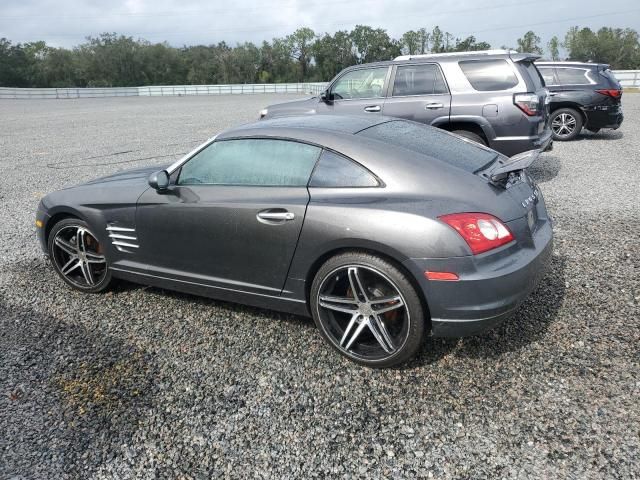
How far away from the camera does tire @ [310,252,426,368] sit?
293 cm

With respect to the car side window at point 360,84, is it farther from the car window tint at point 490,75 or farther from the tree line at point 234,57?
the tree line at point 234,57

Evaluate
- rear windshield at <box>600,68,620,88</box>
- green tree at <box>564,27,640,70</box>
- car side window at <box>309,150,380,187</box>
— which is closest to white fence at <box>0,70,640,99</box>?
rear windshield at <box>600,68,620,88</box>

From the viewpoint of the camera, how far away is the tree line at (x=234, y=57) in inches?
3452

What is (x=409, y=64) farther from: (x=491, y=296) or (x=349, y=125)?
(x=491, y=296)

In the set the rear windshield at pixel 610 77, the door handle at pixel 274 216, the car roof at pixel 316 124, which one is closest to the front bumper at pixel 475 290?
the door handle at pixel 274 216

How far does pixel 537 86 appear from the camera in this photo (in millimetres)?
7344

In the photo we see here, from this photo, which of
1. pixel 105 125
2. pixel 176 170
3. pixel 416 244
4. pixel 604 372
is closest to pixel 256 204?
pixel 176 170

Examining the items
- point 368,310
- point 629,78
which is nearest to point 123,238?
point 368,310

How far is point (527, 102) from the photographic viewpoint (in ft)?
22.9

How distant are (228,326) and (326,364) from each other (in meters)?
0.89

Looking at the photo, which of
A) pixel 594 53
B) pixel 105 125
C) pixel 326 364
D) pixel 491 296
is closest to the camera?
pixel 491 296

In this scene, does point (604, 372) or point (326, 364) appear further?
point (326, 364)

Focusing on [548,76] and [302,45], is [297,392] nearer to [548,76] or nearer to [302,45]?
[548,76]

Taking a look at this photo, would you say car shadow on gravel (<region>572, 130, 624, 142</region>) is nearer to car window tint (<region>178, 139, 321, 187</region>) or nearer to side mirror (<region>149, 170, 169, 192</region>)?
car window tint (<region>178, 139, 321, 187</region>)
